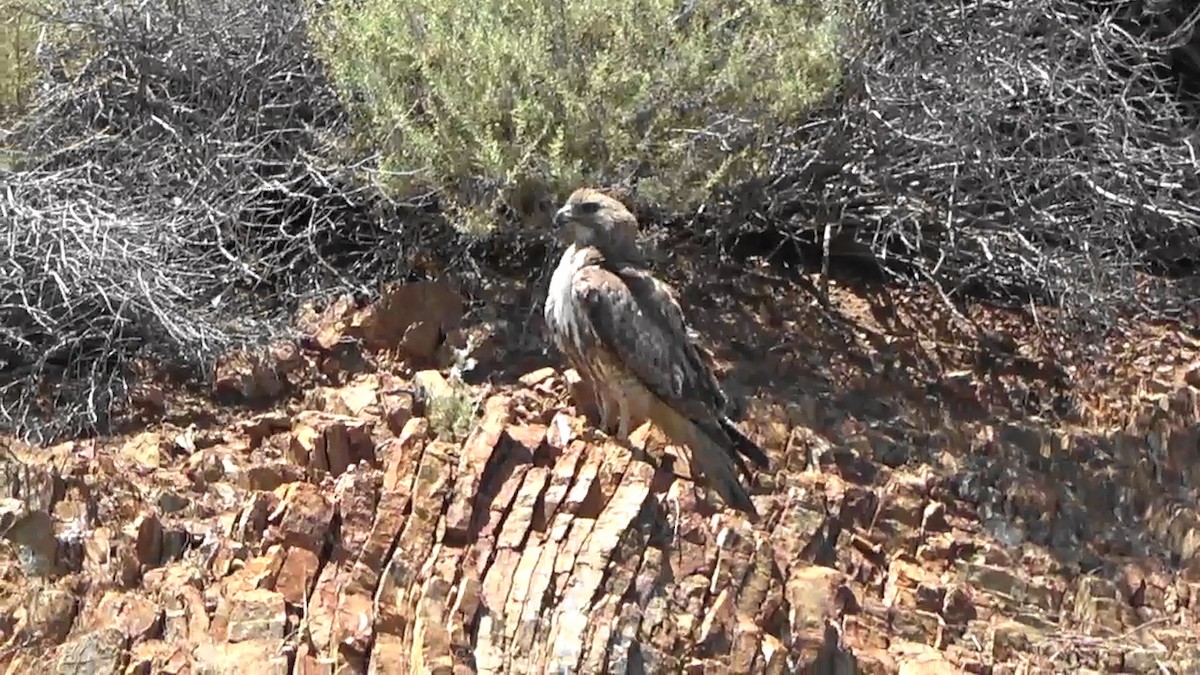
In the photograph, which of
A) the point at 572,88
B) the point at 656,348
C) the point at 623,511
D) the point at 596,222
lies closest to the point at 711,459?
the point at 656,348

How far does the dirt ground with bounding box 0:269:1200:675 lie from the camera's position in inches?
226

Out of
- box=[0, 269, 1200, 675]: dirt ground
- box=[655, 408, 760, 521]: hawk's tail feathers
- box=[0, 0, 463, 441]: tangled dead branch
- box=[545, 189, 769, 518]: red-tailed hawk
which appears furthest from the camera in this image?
box=[0, 0, 463, 441]: tangled dead branch

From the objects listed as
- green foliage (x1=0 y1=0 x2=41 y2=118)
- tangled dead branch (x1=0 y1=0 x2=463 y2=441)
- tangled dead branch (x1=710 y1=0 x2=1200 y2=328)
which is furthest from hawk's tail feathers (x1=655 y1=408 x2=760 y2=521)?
green foliage (x1=0 y1=0 x2=41 y2=118)

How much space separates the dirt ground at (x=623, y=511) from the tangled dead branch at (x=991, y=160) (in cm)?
31

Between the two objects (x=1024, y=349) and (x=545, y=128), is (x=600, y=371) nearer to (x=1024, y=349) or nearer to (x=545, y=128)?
(x=545, y=128)

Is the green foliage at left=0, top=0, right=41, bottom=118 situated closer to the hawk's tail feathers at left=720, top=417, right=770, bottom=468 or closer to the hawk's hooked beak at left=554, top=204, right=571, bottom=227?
the hawk's hooked beak at left=554, top=204, right=571, bottom=227

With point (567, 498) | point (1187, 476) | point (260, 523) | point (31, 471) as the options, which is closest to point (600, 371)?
point (567, 498)

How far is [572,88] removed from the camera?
25.2 ft

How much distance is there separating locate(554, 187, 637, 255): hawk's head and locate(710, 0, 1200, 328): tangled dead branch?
136 centimetres

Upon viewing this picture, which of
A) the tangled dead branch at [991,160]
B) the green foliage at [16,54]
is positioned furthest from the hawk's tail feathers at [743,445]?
the green foliage at [16,54]

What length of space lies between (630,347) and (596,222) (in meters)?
0.53

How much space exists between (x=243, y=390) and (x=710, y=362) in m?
2.05

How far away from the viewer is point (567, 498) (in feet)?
20.0

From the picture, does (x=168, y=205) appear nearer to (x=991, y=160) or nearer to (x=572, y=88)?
(x=572, y=88)
